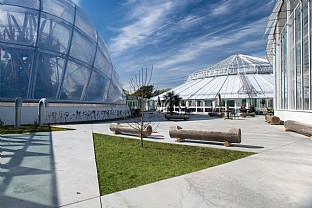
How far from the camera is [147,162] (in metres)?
6.53

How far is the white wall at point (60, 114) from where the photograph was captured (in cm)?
1800

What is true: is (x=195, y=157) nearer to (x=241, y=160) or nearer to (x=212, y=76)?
(x=241, y=160)

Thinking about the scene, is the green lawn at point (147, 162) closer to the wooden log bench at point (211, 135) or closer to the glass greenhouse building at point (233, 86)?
the wooden log bench at point (211, 135)

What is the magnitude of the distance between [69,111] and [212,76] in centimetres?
4174

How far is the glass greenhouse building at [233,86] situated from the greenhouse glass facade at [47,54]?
24.8 meters

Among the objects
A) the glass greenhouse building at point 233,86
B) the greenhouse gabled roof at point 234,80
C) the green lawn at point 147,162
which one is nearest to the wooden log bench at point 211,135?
the green lawn at point 147,162

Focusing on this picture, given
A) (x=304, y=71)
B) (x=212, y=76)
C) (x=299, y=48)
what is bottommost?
(x=304, y=71)

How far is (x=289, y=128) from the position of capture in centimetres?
1400

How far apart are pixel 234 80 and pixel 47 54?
39049 millimetres

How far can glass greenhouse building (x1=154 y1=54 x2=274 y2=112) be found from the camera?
41.5 m

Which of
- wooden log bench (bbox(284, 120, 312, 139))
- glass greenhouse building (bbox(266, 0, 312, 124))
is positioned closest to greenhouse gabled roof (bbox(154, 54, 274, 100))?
glass greenhouse building (bbox(266, 0, 312, 124))

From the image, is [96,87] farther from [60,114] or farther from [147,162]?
[147,162]

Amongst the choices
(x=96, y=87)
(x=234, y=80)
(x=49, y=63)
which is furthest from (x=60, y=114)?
(x=234, y=80)

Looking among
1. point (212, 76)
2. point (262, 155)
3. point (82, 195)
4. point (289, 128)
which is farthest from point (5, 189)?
point (212, 76)
